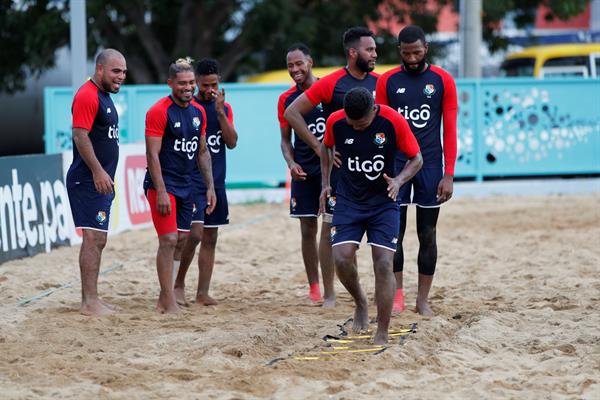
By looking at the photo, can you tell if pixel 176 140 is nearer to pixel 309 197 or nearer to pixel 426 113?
pixel 309 197

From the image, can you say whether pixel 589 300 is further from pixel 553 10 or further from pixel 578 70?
pixel 553 10

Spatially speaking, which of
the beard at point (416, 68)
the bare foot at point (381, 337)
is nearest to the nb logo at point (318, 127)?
the beard at point (416, 68)

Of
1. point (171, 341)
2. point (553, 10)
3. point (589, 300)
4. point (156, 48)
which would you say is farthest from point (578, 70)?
point (171, 341)

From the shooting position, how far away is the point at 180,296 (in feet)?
29.1

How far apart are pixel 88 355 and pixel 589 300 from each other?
172 inches

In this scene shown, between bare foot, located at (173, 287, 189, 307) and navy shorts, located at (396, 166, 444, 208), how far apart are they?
2100 mm

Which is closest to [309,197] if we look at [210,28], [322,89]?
[322,89]

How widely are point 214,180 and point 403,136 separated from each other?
230 centimetres

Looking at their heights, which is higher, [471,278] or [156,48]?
[156,48]

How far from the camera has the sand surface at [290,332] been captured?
5.96 metres

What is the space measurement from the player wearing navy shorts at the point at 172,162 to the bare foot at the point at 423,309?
1.97 metres

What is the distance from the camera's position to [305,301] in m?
9.07

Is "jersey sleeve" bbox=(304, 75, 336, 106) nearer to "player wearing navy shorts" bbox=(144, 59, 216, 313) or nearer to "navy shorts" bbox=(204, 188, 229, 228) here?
"player wearing navy shorts" bbox=(144, 59, 216, 313)

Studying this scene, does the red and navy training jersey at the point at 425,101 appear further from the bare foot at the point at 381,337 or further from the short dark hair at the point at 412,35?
the bare foot at the point at 381,337
